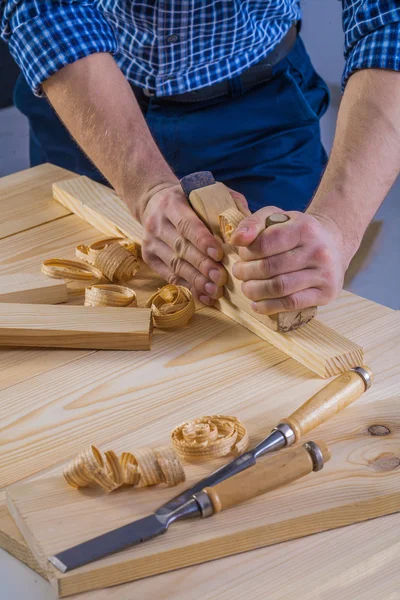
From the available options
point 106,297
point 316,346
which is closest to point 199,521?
point 316,346

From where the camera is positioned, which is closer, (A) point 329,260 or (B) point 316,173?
(A) point 329,260

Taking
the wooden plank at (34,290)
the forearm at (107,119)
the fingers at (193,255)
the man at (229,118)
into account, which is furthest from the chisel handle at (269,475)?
the forearm at (107,119)

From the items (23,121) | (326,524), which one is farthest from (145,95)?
(23,121)

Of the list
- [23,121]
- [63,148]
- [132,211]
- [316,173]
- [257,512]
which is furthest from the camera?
[23,121]

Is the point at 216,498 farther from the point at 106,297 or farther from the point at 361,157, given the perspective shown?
the point at 361,157

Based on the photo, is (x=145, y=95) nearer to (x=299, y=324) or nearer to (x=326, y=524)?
(x=299, y=324)

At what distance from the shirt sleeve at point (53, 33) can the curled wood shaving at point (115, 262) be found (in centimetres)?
50

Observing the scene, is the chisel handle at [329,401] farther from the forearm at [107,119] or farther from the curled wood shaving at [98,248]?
the forearm at [107,119]

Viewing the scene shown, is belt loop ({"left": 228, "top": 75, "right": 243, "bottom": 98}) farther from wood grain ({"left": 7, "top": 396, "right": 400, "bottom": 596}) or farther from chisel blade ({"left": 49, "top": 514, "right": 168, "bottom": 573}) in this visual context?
chisel blade ({"left": 49, "top": 514, "right": 168, "bottom": 573})

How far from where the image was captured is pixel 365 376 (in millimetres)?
1061

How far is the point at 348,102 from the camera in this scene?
1.59 m

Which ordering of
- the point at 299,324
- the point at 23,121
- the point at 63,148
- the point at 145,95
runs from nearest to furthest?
1. the point at 299,324
2. the point at 145,95
3. the point at 63,148
4. the point at 23,121

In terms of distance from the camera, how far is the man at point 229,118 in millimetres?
1271

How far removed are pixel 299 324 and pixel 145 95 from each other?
97 cm
